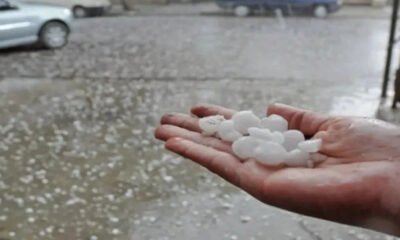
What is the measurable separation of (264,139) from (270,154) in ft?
0.42

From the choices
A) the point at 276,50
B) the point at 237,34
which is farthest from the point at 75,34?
the point at 276,50

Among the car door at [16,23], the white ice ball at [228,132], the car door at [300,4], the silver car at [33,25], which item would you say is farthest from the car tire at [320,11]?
the white ice ball at [228,132]

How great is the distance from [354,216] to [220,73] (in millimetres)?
4524

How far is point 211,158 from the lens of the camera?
5.87ft

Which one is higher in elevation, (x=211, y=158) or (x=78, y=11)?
(x=211, y=158)

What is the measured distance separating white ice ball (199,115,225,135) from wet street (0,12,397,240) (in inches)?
38.1

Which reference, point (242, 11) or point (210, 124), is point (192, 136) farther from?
point (242, 11)

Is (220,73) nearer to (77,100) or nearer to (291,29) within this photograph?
(77,100)

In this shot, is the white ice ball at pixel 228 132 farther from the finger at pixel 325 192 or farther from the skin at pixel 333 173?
the finger at pixel 325 192

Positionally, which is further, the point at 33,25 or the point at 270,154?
the point at 33,25

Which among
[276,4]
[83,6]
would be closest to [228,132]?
[276,4]

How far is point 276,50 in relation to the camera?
281 inches

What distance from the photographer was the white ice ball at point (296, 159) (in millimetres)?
1757

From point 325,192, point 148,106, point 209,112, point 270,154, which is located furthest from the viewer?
point 148,106
